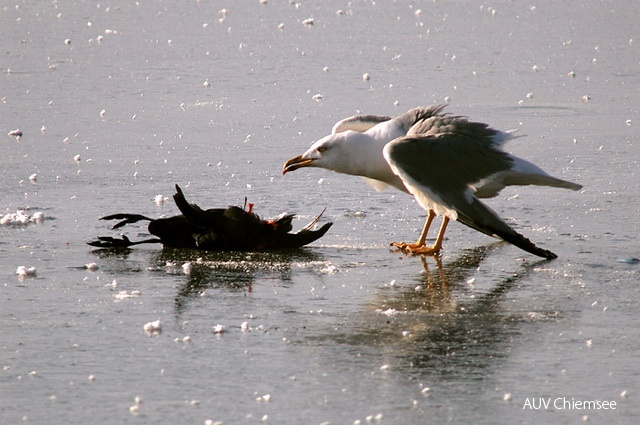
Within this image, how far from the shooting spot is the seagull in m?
7.27

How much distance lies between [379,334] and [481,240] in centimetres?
239

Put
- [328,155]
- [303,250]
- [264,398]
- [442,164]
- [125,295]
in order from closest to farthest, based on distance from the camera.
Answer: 1. [264,398]
2. [125,295]
3. [442,164]
4. [303,250]
5. [328,155]

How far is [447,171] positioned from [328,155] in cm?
105

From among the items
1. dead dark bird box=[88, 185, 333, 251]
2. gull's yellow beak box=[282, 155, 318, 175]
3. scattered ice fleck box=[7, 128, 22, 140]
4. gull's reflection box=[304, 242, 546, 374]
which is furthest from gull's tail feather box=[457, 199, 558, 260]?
scattered ice fleck box=[7, 128, 22, 140]

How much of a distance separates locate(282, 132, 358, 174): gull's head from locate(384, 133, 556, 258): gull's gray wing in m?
0.68

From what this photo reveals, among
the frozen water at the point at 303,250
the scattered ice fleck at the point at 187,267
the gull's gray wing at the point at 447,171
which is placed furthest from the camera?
the gull's gray wing at the point at 447,171

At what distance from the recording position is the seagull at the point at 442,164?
286 inches

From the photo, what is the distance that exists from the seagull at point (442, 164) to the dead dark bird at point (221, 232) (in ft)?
2.13

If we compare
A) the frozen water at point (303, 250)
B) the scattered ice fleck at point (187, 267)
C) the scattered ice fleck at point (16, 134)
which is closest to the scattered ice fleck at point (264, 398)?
the frozen water at point (303, 250)

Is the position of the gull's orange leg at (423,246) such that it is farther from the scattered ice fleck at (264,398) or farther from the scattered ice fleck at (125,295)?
the scattered ice fleck at (264,398)

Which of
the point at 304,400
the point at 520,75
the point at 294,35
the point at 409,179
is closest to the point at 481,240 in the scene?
the point at 409,179

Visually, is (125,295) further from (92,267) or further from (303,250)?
(303,250)

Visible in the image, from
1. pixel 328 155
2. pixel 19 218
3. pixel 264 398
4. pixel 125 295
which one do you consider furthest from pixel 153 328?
pixel 328 155

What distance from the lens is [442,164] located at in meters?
7.30
